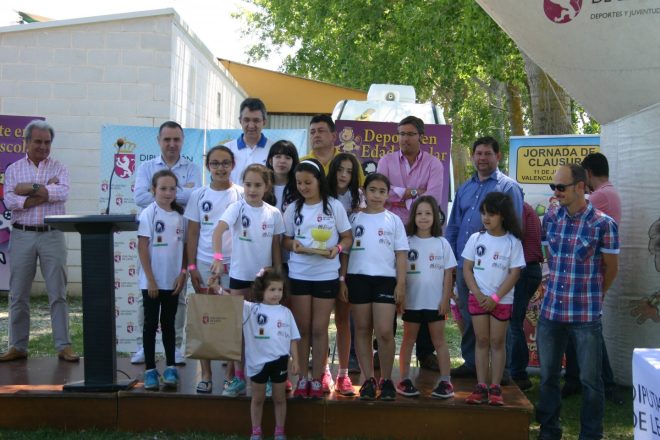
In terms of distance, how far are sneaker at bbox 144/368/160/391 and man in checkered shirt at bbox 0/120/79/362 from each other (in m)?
1.21

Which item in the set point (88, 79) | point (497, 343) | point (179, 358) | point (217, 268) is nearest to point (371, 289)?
point (497, 343)

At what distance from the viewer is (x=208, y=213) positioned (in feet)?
17.6

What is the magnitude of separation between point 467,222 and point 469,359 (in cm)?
106

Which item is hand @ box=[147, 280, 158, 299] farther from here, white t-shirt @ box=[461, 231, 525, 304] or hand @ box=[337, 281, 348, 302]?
white t-shirt @ box=[461, 231, 525, 304]

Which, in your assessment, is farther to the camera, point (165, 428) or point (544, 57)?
point (544, 57)

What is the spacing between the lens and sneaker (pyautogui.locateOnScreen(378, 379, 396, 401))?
Answer: 5.06m

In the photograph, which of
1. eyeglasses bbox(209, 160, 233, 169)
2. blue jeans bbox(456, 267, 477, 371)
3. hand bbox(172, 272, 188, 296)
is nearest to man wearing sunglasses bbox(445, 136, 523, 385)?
blue jeans bbox(456, 267, 477, 371)

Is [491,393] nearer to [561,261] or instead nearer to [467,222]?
[561,261]

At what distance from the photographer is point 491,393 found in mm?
5047

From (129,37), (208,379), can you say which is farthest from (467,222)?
(129,37)

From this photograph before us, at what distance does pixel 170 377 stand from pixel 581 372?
2.69 metres

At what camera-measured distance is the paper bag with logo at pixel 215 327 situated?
4.74m

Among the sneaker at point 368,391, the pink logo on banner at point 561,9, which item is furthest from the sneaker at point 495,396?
the pink logo on banner at point 561,9

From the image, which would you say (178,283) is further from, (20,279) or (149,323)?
(20,279)
